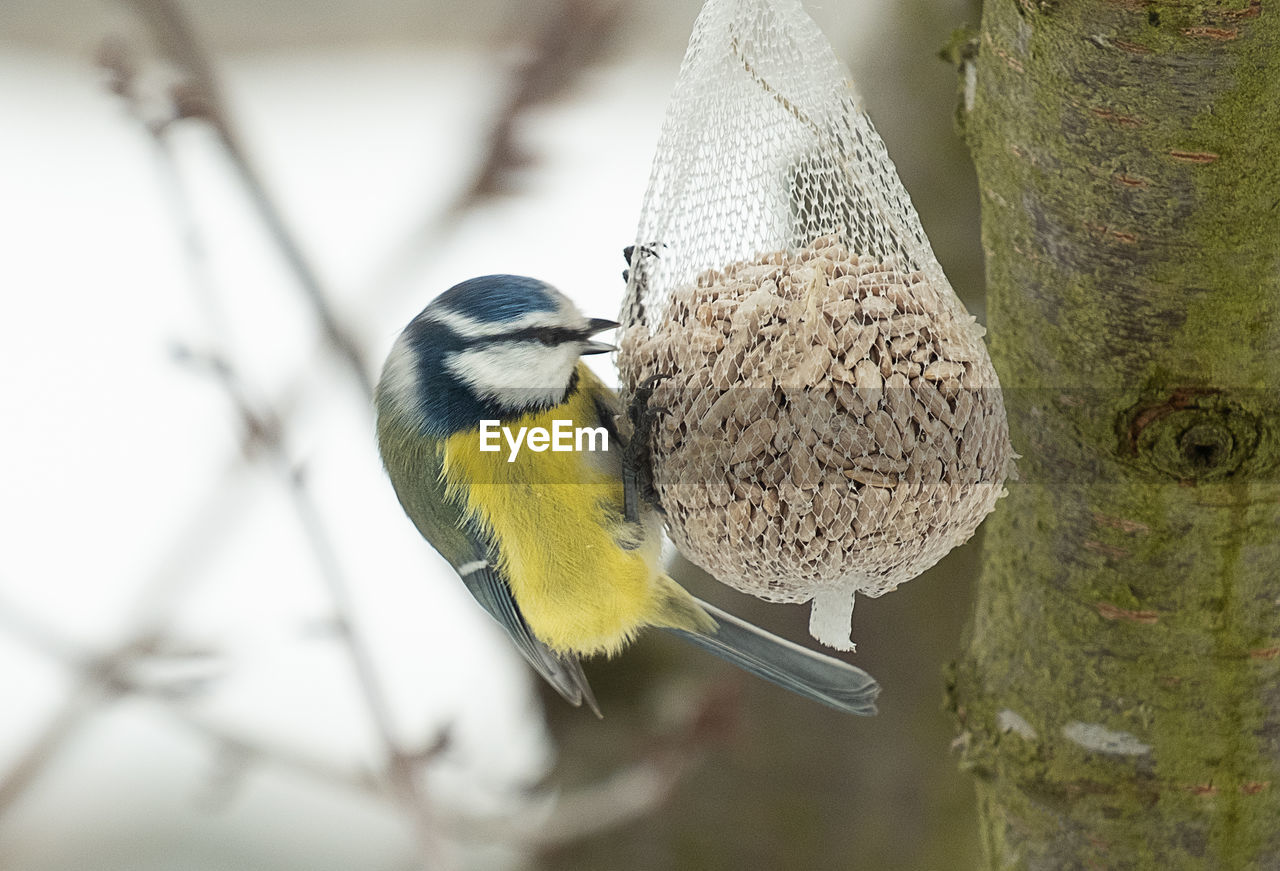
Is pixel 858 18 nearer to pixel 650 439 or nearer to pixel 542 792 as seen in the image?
pixel 650 439

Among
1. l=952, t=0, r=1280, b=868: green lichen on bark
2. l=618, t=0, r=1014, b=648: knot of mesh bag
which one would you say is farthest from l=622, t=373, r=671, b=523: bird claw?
l=952, t=0, r=1280, b=868: green lichen on bark

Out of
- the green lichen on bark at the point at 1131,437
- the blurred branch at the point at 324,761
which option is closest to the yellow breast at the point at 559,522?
the blurred branch at the point at 324,761

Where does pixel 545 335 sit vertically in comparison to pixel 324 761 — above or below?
above

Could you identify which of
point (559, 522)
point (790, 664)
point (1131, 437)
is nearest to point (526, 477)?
point (559, 522)

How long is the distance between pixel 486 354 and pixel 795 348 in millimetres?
364

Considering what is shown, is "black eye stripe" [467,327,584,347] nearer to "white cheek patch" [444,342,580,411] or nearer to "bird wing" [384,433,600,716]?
"white cheek patch" [444,342,580,411]

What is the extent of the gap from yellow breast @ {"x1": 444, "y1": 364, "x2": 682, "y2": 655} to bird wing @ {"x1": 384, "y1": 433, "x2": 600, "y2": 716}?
14 mm

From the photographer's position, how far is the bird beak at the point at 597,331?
1.18 m

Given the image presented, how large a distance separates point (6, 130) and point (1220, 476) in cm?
190

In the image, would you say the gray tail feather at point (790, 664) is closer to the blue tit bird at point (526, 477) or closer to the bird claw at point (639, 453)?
the blue tit bird at point (526, 477)

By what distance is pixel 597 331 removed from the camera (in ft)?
3.93

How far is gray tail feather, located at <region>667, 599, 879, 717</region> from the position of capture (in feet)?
5.10

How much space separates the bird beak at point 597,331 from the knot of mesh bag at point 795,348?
66mm

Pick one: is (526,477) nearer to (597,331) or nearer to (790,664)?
(597,331)
